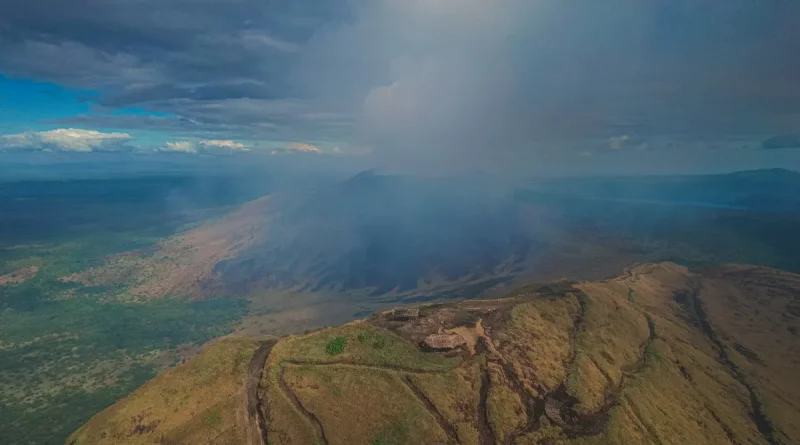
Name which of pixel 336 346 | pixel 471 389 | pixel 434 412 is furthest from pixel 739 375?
pixel 336 346

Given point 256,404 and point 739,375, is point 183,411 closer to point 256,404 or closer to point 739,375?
point 256,404

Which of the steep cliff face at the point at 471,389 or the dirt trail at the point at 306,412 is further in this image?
the steep cliff face at the point at 471,389

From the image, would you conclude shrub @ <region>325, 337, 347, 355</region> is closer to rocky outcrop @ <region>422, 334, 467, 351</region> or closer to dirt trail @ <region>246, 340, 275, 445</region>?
dirt trail @ <region>246, 340, 275, 445</region>

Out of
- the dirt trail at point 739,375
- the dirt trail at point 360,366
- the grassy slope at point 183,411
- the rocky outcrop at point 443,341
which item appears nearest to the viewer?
the grassy slope at point 183,411

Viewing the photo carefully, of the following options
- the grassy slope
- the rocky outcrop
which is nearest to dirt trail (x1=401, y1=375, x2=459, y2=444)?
the rocky outcrop

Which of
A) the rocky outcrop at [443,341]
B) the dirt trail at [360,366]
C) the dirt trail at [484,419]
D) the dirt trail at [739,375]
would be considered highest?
the rocky outcrop at [443,341]

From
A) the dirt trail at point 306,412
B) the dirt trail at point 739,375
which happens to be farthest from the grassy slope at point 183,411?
the dirt trail at point 739,375

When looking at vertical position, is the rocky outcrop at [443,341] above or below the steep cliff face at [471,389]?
above

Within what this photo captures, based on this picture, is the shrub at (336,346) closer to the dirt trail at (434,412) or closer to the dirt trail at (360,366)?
the dirt trail at (360,366)
